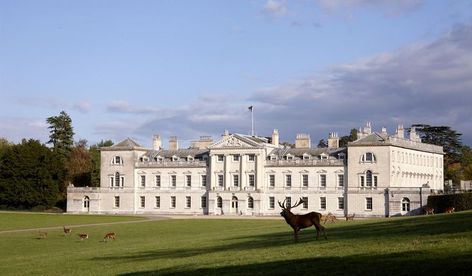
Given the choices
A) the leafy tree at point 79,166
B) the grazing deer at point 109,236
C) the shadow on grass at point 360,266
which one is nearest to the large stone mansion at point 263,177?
the leafy tree at point 79,166

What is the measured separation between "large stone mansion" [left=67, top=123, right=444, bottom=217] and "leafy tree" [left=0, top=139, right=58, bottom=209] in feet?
13.6

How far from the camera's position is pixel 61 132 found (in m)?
108

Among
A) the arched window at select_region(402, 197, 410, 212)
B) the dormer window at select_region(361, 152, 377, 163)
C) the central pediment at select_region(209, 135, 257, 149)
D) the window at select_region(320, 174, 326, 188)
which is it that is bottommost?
the arched window at select_region(402, 197, 410, 212)

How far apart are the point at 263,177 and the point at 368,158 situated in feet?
38.8

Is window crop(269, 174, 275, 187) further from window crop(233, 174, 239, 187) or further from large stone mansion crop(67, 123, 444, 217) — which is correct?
window crop(233, 174, 239, 187)

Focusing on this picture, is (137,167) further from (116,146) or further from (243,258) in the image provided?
(243,258)

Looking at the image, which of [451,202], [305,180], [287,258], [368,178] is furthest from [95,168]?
[287,258]

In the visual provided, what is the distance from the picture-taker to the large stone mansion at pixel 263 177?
76.5m

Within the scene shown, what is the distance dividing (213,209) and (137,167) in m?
11.7

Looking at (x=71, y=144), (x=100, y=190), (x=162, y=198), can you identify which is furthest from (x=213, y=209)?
(x=71, y=144)

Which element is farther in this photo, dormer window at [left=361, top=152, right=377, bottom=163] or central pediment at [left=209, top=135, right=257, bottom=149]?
central pediment at [left=209, top=135, right=257, bottom=149]

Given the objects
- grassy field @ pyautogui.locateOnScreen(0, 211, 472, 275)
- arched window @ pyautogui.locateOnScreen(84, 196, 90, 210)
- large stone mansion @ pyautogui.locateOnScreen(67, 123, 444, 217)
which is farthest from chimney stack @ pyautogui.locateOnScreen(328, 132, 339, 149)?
grassy field @ pyautogui.locateOnScreen(0, 211, 472, 275)

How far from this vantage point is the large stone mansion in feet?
251

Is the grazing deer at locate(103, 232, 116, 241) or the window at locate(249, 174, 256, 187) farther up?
the window at locate(249, 174, 256, 187)
